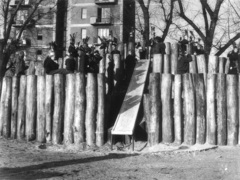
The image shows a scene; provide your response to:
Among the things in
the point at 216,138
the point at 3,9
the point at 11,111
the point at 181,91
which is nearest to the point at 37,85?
the point at 11,111

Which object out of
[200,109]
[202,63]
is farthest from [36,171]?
[202,63]

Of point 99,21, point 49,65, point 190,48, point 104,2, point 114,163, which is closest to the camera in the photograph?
point 114,163

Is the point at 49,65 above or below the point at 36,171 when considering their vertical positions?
above

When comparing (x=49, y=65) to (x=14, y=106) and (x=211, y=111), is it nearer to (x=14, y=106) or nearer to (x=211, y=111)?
(x=14, y=106)

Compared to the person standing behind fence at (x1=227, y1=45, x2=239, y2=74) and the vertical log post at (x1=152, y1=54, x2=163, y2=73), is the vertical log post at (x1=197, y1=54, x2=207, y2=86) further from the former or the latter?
the person standing behind fence at (x1=227, y1=45, x2=239, y2=74)

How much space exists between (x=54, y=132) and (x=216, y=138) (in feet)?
15.9

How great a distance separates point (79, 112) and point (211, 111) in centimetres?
390

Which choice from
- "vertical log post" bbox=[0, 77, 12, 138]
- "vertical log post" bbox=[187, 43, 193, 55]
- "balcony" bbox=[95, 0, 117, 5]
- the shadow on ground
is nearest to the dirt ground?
the shadow on ground

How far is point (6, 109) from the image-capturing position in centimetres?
1178

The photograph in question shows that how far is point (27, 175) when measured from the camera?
654 cm

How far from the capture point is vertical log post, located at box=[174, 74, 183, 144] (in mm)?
10012

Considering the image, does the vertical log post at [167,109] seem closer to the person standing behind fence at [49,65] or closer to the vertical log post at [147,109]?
the vertical log post at [147,109]

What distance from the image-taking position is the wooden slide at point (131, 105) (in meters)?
10.0

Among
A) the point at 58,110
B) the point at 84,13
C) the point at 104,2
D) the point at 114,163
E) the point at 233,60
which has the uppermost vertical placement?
the point at 104,2
